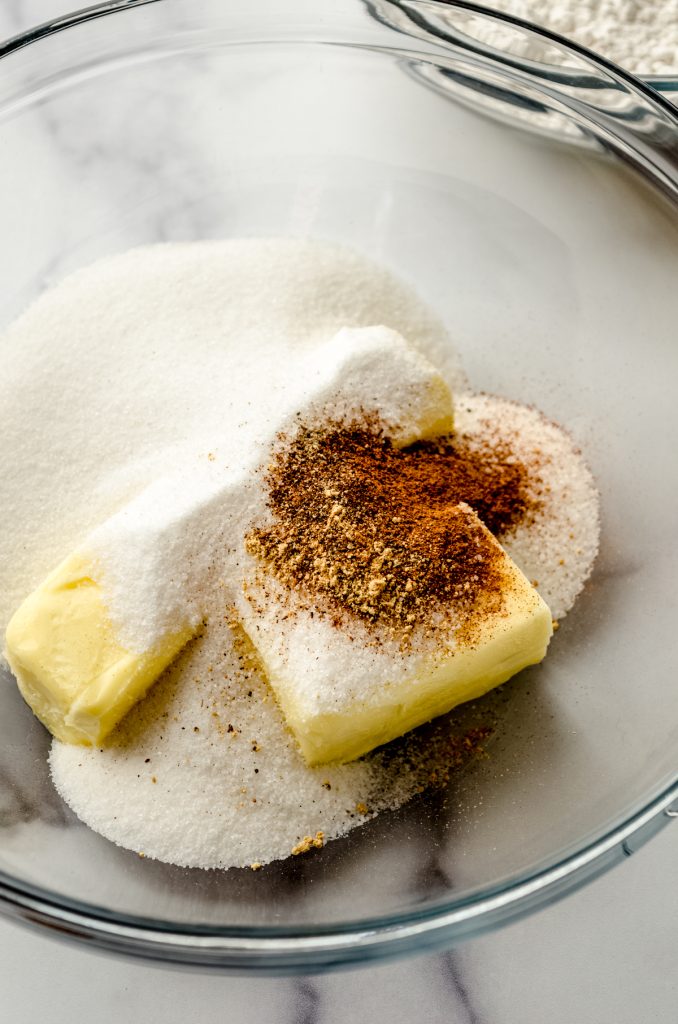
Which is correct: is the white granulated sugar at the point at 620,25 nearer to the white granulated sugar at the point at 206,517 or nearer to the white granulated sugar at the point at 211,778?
the white granulated sugar at the point at 206,517

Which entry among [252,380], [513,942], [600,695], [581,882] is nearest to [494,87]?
[252,380]

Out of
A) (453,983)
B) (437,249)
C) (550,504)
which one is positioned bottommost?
(453,983)

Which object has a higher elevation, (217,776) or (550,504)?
(550,504)

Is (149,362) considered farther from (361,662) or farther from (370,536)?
(361,662)

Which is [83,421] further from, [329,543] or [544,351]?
[544,351]

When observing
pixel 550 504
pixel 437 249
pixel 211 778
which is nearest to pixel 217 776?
pixel 211 778
